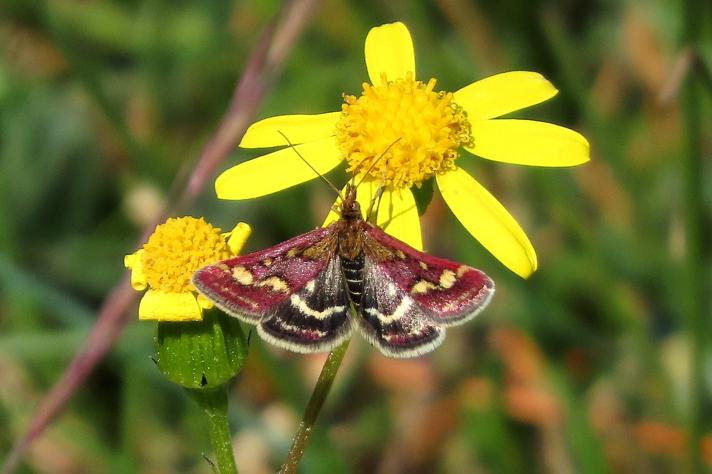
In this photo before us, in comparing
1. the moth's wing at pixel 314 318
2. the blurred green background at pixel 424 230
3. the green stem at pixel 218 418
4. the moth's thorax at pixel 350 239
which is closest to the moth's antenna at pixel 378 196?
the moth's thorax at pixel 350 239

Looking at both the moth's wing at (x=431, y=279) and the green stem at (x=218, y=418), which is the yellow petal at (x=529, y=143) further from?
the green stem at (x=218, y=418)

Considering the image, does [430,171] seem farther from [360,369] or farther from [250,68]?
[360,369]

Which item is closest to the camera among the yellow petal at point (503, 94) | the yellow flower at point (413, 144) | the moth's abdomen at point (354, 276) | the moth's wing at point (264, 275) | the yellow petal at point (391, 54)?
the moth's wing at point (264, 275)

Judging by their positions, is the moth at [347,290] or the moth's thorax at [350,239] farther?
the moth's thorax at [350,239]

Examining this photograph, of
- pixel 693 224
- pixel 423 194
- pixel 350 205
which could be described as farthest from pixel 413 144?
pixel 693 224

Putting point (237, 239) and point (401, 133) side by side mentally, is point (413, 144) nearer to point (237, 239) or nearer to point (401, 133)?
point (401, 133)

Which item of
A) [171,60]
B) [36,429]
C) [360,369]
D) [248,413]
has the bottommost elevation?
[360,369]

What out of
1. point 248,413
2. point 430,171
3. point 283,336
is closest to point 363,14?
point 248,413
